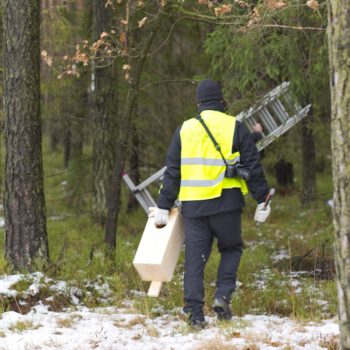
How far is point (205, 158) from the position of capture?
541 cm

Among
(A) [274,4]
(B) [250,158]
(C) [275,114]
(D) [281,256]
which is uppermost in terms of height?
(A) [274,4]

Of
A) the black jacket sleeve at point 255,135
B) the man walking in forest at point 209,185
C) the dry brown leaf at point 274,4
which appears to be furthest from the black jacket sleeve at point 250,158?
the dry brown leaf at point 274,4

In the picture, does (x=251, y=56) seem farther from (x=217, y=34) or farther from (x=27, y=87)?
(x=27, y=87)

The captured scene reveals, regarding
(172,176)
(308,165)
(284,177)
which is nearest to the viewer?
(172,176)

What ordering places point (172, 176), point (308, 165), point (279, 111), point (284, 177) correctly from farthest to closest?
point (284, 177), point (308, 165), point (279, 111), point (172, 176)

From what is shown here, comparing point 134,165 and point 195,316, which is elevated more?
point 134,165

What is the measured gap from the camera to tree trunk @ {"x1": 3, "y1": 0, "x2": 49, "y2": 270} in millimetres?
6777

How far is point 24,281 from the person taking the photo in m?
6.28

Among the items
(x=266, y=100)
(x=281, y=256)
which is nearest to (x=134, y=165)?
(x=281, y=256)

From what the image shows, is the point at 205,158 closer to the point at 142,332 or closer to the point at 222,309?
the point at 222,309

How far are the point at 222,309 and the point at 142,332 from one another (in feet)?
2.52

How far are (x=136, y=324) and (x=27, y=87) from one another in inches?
111

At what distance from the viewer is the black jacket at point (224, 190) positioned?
5.42 meters

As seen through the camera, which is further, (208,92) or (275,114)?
(275,114)
